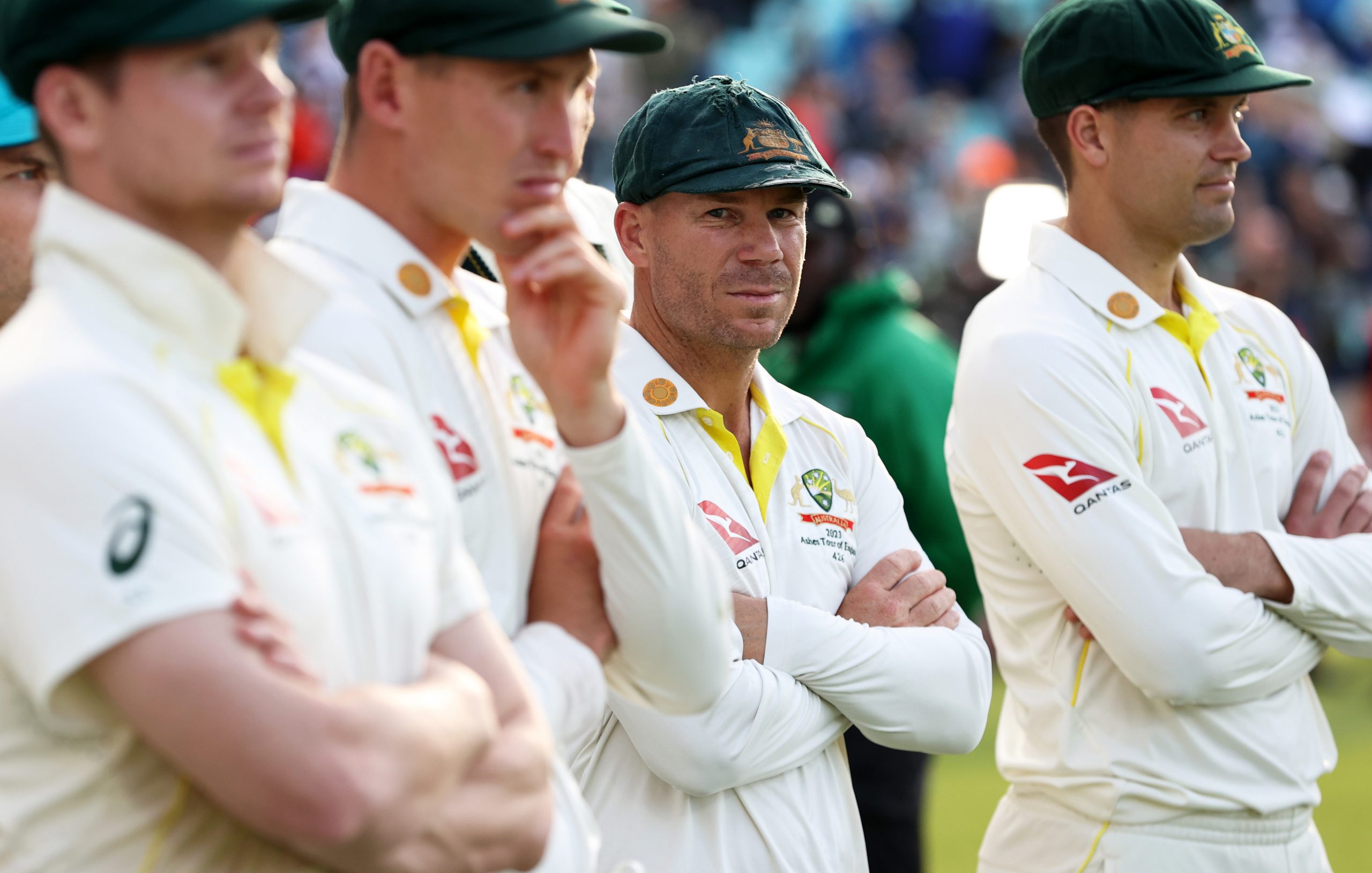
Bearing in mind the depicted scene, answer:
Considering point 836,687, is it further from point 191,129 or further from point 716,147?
point 191,129

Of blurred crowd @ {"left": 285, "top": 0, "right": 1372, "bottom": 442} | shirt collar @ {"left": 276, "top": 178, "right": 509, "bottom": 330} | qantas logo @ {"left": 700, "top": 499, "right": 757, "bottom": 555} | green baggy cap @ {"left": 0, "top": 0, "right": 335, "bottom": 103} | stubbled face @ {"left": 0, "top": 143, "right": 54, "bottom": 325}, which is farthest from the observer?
blurred crowd @ {"left": 285, "top": 0, "right": 1372, "bottom": 442}

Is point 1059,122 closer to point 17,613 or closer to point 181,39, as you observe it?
point 181,39

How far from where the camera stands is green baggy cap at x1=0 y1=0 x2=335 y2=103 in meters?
1.76

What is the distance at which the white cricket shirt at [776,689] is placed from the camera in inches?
115

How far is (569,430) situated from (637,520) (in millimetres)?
161

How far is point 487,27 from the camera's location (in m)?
2.14

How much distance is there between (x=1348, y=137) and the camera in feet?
54.3

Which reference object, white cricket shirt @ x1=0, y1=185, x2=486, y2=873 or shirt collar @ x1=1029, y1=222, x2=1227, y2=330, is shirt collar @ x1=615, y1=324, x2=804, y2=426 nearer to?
shirt collar @ x1=1029, y1=222, x2=1227, y2=330

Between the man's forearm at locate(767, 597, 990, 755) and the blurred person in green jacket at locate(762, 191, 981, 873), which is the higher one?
the man's forearm at locate(767, 597, 990, 755)

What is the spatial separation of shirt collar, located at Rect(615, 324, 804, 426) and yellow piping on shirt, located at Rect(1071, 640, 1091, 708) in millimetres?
923

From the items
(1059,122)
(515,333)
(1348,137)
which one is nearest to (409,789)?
(515,333)

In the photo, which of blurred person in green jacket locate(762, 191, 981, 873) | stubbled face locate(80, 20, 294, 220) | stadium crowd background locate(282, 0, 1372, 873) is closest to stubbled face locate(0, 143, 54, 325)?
stubbled face locate(80, 20, 294, 220)

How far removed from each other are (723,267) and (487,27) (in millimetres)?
1292

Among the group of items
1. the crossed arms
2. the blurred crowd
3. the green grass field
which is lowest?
the green grass field
